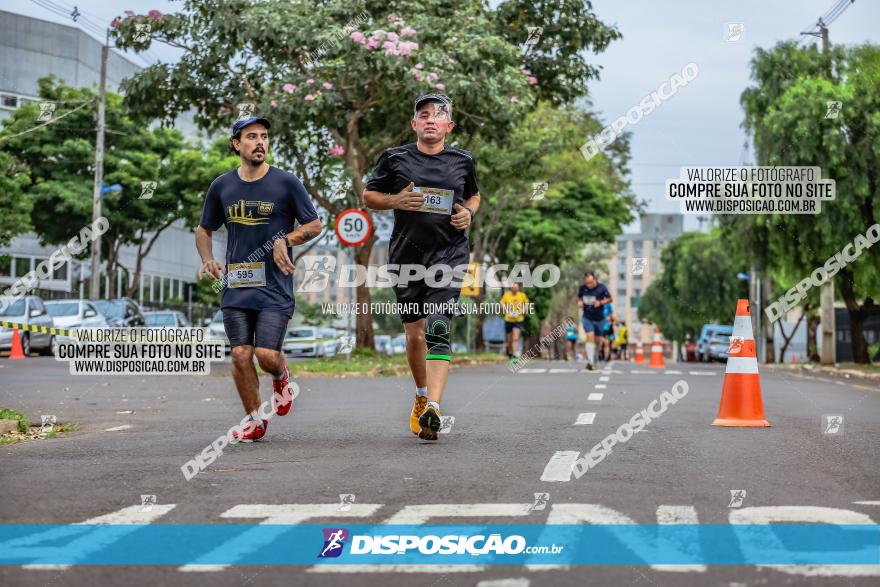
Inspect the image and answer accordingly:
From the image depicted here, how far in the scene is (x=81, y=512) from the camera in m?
5.40

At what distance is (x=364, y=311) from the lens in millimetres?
25500

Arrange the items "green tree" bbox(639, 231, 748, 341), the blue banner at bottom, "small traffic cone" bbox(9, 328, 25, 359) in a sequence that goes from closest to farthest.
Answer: the blue banner at bottom < "small traffic cone" bbox(9, 328, 25, 359) < "green tree" bbox(639, 231, 748, 341)

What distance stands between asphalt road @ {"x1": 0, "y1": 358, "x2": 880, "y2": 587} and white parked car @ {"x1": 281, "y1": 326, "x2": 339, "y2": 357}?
108 ft

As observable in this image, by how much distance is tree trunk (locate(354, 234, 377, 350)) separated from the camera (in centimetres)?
2511

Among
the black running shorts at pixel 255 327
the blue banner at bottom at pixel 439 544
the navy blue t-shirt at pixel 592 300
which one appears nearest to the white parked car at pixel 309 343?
the navy blue t-shirt at pixel 592 300

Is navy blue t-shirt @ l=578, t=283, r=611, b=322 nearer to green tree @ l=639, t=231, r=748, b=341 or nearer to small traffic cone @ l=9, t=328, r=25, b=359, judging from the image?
small traffic cone @ l=9, t=328, r=25, b=359

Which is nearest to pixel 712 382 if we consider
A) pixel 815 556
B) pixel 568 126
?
pixel 815 556

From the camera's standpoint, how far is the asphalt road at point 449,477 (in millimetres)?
4199

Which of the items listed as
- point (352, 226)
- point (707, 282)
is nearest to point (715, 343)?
point (707, 282)

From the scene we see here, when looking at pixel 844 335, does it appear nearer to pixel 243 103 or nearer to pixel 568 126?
pixel 568 126

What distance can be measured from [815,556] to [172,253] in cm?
6872

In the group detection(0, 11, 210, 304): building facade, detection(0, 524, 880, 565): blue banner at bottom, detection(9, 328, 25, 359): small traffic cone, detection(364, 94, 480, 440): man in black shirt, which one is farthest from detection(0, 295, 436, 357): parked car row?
detection(0, 524, 880, 565): blue banner at bottom

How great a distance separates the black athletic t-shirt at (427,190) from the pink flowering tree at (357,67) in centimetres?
1437

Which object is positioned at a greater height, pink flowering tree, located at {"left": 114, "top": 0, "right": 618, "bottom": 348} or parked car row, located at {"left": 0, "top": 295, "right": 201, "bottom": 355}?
pink flowering tree, located at {"left": 114, "top": 0, "right": 618, "bottom": 348}
